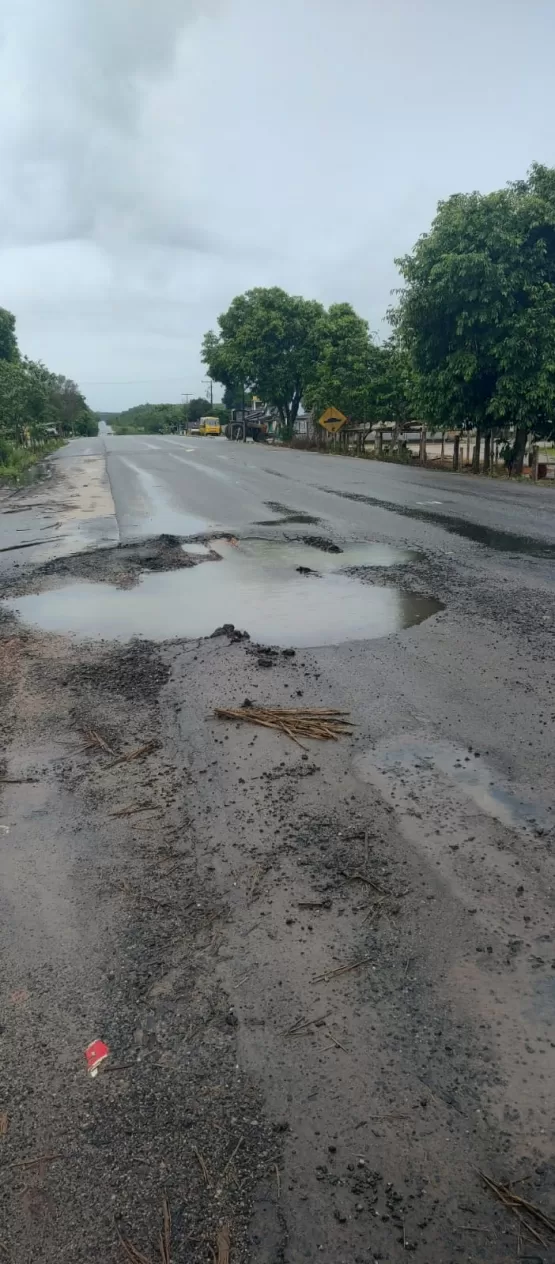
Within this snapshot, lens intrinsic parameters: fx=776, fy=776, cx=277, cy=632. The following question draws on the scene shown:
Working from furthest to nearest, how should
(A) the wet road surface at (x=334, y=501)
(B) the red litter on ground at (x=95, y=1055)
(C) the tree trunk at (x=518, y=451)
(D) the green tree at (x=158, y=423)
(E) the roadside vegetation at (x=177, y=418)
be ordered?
(D) the green tree at (x=158, y=423)
(E) the roadside vegetation at (x=177, y=418)
(C) the tree trunk at (x=518, y=451)
(A) the wet road surface at (x=334, y=501)
(B) the red litter on ground at (x=95, y=1055)

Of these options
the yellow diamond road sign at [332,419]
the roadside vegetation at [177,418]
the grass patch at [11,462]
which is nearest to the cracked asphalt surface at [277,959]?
the grass patch at [11,462]

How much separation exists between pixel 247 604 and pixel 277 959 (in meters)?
5.20

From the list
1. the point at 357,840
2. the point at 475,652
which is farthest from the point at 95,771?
the point at 475,652

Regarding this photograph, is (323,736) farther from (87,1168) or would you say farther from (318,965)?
(87,1168)

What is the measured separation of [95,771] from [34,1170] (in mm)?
2275

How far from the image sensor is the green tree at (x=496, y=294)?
1894 centimetres

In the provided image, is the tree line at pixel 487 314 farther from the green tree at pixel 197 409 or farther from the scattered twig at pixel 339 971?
the green tree at pixel 197 409

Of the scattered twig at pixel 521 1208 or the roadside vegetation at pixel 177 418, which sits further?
the roadside vegetation at pixel 177 418

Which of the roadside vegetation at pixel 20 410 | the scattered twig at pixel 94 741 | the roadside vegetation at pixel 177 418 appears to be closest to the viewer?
the scattered twig at pixel 94 741

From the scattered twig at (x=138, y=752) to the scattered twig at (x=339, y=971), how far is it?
1.91 metres

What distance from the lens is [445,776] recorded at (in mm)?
3912

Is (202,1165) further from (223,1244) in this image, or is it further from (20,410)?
(20,410)

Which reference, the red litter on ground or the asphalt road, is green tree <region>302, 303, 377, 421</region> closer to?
the asphalt road

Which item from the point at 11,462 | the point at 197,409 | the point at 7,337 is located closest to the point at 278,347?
the point at 7,337
